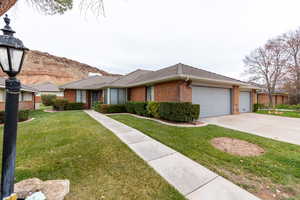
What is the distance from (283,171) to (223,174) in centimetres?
155

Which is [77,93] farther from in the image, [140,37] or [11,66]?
[11,66]

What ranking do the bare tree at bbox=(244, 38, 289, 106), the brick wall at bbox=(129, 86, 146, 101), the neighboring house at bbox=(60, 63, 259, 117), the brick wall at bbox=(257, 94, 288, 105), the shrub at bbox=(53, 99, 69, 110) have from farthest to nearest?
the brick wall at bbox=(257, 94, 288, 105)
the bare tree at bbox=(244, 38, 289, 106)
the shrub at bbox=(53, 99, 69, 110)
the brick wall at bbox=(129, 86, 146, 101)
the neighboring house at bbox=(60, 63, 259, 117)

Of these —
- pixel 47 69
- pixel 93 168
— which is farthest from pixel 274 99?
pixel 47 69

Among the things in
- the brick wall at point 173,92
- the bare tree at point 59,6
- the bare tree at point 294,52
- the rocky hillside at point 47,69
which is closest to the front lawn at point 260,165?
the brick wall at point 173,92

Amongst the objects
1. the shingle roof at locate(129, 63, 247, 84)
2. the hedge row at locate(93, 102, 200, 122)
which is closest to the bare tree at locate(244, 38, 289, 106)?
the shingle roof at locate(129, 63, 247, 84)

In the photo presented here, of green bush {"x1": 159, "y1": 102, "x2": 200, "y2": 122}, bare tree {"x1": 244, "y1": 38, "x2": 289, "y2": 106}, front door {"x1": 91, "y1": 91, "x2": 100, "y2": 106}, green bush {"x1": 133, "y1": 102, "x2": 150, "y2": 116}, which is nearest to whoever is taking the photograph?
green bush {"x1": 159, "y1": 102, "x2": 200, "y2": 122}

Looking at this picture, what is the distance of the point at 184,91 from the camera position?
26.3ft

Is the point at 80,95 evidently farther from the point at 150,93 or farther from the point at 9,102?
the point at 9,102

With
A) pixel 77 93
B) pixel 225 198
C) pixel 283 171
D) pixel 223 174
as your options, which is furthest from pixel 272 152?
pixel 77 93

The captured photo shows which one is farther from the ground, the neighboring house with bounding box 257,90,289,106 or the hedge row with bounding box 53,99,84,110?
the neighboring house with bounding box 257,90,289,106

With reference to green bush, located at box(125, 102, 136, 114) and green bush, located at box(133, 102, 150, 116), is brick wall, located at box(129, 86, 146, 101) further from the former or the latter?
green bush, located at box(133, 102, 150, 116)

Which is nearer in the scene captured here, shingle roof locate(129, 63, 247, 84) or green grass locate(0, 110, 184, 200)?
green grass locate(0, 110, 184, 200)

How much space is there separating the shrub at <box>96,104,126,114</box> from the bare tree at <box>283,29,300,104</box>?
→ 22765 millimetres

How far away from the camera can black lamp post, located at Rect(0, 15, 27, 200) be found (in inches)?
62.4
